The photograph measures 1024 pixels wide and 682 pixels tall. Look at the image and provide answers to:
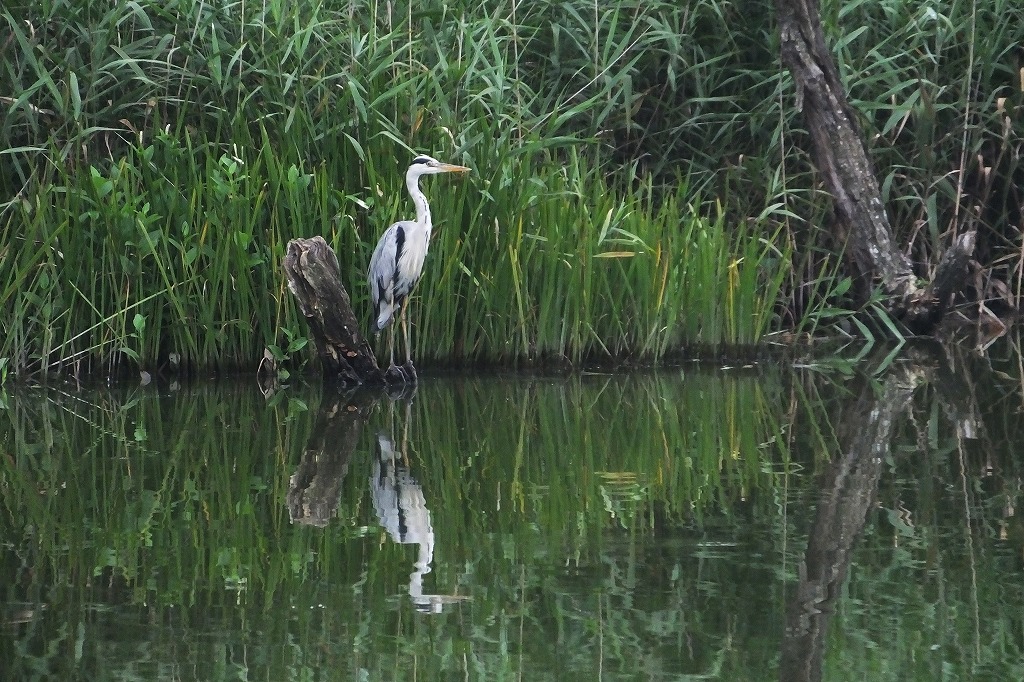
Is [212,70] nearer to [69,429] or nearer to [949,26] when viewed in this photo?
[69,429]

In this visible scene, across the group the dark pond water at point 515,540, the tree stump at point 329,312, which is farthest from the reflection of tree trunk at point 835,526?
the tree stump at point 329,312

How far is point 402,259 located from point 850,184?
310 cm

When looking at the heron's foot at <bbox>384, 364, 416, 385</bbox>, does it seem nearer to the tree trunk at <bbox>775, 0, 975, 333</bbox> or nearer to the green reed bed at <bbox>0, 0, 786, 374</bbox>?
the green reed bed at <bbox>0, 0, 786, 374</bbox>

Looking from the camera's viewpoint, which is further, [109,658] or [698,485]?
[698,485]

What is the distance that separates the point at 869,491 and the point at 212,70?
4161 millimetres

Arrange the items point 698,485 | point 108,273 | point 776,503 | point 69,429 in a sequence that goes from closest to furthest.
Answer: point 776,503, point 698,485, point 69,429, point 108,273

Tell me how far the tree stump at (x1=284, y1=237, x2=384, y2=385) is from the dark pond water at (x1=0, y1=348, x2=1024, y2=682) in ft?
2.06

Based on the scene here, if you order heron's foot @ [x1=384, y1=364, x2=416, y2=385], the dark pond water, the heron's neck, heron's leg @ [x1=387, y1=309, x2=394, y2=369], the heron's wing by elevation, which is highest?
the heron's neck

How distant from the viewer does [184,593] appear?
3.10 m

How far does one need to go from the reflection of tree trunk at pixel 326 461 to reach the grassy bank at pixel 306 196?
0.85 m

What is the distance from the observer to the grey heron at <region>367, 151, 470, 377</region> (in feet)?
21.3

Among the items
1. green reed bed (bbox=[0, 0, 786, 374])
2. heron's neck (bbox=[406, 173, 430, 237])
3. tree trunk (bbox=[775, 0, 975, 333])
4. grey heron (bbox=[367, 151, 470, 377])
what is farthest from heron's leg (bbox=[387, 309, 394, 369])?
tree trunk (bbox=[775, 0, 975, 333])

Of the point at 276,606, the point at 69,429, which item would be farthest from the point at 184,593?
the point at 69,429

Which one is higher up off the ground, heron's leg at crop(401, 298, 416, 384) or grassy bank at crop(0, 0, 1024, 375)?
grassy bank at crop(0, 0, 1024, 375)
